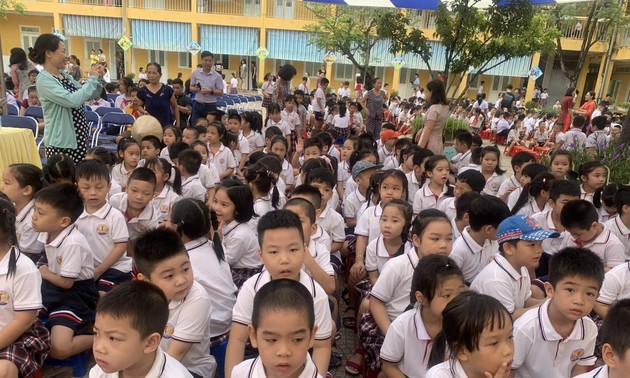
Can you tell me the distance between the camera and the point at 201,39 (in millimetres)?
24016

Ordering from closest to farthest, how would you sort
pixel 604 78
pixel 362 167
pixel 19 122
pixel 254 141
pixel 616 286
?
pixel 616 286, pixel 362 167, pixel 19 122, pixel 254 141, pixel 604 78

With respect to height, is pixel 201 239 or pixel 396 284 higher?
pixel 201 239

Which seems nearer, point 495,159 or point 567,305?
point 567,305

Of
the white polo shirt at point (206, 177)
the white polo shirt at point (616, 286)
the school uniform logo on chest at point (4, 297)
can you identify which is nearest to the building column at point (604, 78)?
the white polo shirt at point (206, 177)

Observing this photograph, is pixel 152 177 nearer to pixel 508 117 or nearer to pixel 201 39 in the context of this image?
pixel 508 117

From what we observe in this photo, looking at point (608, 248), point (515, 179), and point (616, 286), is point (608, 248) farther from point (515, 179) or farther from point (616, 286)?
point (515, 179)

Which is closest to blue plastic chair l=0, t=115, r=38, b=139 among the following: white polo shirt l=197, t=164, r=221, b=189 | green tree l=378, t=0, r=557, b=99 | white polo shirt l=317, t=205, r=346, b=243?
white polo shirt l=197, t=164, r=221, b=189

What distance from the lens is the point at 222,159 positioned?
17.1 feet

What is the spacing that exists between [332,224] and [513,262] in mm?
1361

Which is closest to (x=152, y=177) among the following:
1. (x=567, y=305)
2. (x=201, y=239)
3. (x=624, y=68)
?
(x=201, y=239)

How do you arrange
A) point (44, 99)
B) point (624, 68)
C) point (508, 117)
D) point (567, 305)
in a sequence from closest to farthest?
point (567, 305) < point (44, 99) < point (508, 117) < point (624, 68)

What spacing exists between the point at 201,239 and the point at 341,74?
24.6 meters

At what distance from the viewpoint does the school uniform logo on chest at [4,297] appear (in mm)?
2051

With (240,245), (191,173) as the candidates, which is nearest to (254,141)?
(191,173)
